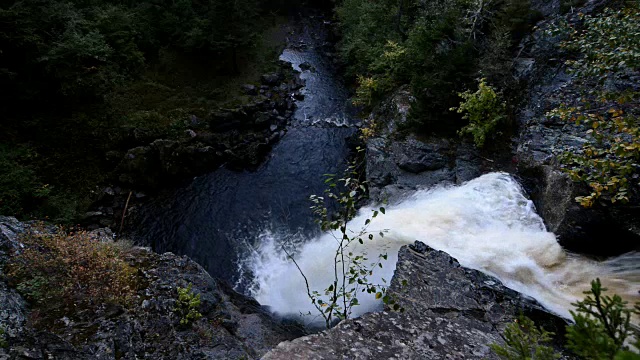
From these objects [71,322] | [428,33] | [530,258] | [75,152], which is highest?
[428,33]

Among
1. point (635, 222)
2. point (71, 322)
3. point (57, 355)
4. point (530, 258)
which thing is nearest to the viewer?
point (57, 355)

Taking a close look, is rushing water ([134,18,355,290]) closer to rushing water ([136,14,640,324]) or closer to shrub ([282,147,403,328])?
rushing water ([136,14,640,324])

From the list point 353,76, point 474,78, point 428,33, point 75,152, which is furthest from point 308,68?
point 75,152

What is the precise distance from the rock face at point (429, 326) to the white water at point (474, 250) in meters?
1.07

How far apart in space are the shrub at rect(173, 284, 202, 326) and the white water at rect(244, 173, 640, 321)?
251 centimetres

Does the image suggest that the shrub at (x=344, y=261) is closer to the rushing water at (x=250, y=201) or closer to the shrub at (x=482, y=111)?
the rushing water at (x=250, y=201)

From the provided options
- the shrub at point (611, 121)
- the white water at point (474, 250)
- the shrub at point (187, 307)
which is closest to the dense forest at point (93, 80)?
the shrub at point (187, 307)

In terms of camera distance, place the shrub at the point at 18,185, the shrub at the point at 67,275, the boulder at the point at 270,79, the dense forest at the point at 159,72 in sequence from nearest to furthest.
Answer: the shrub at the point at 67,275, the shrub at the point at 18,185, the dense forest at the point at 159,72, the boulder at the point at 270,79

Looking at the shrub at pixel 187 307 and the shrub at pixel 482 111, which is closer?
the shrub at pixel 187 307

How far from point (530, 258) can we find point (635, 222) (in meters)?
2.01

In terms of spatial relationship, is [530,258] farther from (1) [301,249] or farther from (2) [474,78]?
(2) [474,78]

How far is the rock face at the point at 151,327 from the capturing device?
5.60 m

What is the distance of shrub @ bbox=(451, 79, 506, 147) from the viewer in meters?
11.6

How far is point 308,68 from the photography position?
22500 mm
